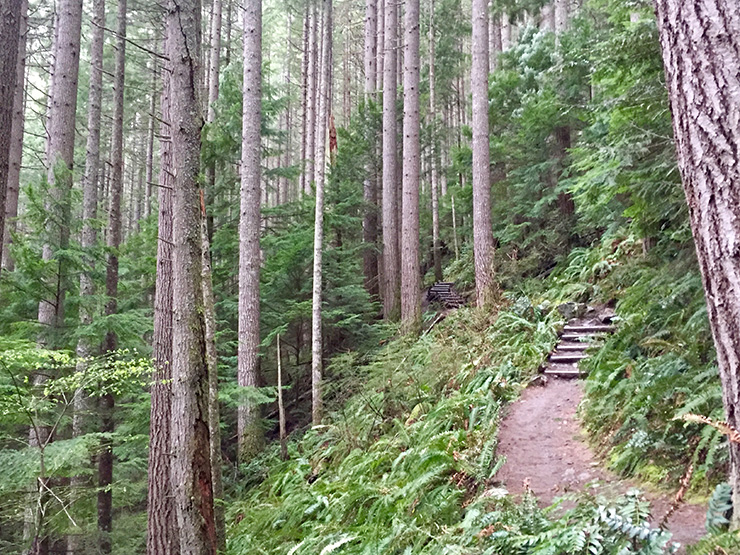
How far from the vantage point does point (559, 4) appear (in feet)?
50.6

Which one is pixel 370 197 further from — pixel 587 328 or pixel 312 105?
pixel 587 328

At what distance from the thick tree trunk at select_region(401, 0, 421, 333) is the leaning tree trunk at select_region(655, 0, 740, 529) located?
30.5ft

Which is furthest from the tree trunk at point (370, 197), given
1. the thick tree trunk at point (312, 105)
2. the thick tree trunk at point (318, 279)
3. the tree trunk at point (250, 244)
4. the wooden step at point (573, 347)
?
the wooden step at point (573, 347)

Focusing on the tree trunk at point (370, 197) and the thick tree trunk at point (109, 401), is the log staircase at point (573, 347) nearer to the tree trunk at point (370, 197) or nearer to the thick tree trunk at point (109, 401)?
the thick tree trunk at point (109, 401)

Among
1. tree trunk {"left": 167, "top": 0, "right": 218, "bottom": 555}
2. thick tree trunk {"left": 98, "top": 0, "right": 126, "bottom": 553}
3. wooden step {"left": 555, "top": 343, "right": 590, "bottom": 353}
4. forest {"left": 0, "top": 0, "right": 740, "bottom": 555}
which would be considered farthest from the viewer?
thick tree trunk {"left": 98, "top": 0, "right": 126, "bottom": 553}

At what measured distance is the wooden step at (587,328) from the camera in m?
7.78

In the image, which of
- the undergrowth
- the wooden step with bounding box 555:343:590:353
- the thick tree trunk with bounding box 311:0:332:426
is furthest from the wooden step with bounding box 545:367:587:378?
the thick tree trunk with bounding box 311:0:332:426

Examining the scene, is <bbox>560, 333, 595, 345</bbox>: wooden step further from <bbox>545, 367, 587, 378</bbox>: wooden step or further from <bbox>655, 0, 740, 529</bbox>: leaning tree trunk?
<bbox>655, 0, 740, 529</bbox>: leaning tree trunk

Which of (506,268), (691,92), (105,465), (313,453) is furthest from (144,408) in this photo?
(506,268)

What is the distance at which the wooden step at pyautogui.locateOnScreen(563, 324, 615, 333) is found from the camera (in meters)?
7.78

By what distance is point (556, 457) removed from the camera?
4852 mm

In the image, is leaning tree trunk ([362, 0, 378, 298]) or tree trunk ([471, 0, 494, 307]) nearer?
tree trunk ([471, 0, 494, 307])

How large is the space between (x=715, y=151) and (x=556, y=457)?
3.75 meters

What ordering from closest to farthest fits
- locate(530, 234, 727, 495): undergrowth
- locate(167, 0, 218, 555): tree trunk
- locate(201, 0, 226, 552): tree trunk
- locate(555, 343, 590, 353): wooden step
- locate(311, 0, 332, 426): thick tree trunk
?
locate(530, 234, 727, 495): undergrowth
locate(167, 0, 218, 555): tree trunk
locate(201, 0, 226, 552): tree trunk
locate(555, 343, 590, 353): wooden step
locate(311, 0, 332, 426): thick tree trunk
